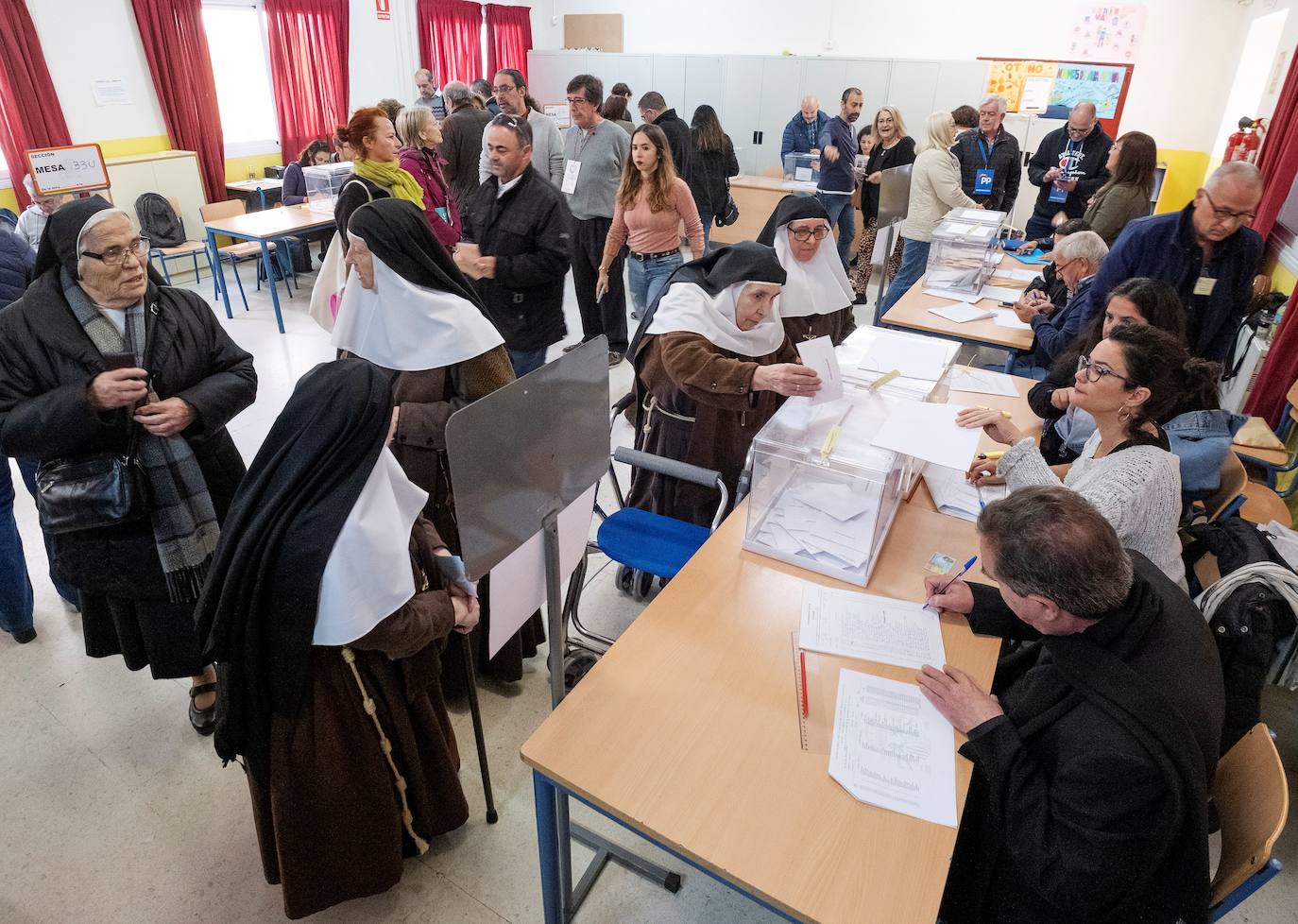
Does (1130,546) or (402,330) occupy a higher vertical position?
(402,330)

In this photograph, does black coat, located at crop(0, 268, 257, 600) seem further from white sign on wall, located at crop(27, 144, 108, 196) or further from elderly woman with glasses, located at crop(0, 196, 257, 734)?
white sign on wall, located at crop(27, 144, 108, 196)

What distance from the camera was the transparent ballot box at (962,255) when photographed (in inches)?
172

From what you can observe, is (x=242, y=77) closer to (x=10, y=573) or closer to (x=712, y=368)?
(x=10, y=573)

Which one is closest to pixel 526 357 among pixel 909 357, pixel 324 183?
pixel 909 357

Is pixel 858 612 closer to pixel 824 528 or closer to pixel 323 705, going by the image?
pixel 824 528

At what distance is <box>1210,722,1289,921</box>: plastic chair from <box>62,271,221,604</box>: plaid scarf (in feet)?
7.81

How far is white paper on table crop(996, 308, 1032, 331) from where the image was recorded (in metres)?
3.77

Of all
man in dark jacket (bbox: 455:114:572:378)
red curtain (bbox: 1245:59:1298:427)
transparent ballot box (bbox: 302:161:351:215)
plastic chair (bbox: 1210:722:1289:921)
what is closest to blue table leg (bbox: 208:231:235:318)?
transparent ballot box (bbox: 302:161:351:215)

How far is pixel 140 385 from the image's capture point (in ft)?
6.07

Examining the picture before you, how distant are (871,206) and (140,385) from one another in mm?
6504

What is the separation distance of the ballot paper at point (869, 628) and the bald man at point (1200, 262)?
210 cm

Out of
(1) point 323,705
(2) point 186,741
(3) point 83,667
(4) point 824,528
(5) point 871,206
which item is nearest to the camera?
(1) point 323,705

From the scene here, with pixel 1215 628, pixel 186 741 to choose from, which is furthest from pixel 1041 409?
pixel 186 741

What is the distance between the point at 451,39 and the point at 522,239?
8.61 metres
